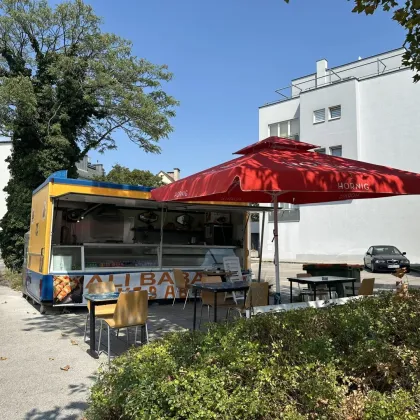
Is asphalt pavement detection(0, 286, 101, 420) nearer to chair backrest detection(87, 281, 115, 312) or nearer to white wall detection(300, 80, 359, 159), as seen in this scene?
chair backrest detection(87, 281, 115, 312)

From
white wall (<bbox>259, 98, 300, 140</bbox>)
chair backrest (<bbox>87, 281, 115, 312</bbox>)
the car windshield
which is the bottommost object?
chair backrest (<bbox>87, 281, 115, 312</bbox>)

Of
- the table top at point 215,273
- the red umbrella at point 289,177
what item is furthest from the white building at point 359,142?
the red umbrella at point 289,177

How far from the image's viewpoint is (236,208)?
11.3 meters

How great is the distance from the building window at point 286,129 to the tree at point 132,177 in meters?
12.2

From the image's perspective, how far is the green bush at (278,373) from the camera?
2369 millimetres

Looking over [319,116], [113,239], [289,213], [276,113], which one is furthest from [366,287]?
[276,113]

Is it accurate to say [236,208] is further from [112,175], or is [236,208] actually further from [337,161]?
[112,175]

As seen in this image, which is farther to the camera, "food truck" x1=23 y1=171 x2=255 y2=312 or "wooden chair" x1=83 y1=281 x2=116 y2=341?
"food truck" x1=23 y1=171 x2=255 y2=312

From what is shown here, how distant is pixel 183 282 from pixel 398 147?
20178 mm

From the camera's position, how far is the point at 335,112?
2766 cm

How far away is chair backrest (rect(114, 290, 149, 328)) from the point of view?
17.2 feet

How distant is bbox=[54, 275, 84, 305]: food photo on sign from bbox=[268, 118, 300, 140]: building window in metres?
23.9

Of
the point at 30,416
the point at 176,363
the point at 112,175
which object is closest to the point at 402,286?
the point at 176,363

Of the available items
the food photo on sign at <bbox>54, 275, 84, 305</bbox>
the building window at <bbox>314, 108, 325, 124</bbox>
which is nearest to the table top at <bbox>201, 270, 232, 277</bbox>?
the food photo on sign at <bbox>54, 275, 84, 305</bbox>
